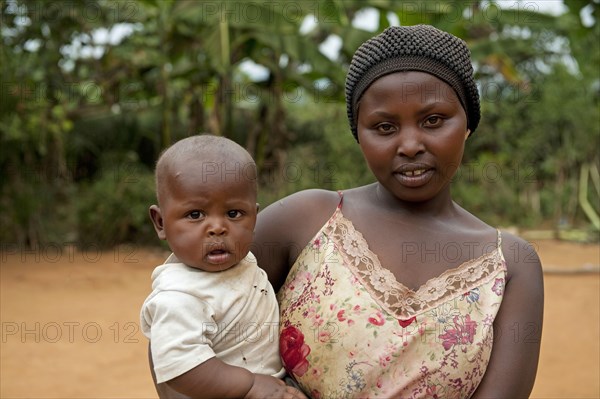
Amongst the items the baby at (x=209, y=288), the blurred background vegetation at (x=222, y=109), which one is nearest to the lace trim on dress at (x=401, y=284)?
the baby at (x=209, y=288)

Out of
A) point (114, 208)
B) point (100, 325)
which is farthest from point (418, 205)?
point (114, 208)

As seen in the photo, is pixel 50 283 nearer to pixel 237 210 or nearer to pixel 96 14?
pixel 96 14

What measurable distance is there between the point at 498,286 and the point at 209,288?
0.70 metres

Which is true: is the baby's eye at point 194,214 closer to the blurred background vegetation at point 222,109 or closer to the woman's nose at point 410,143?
the woman's nose at point 410,143

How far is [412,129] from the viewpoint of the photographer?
1.66 m

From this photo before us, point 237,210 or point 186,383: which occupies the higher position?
point 237,210

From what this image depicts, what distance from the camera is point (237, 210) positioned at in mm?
1692

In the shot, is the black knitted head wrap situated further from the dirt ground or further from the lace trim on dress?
the dirt ground

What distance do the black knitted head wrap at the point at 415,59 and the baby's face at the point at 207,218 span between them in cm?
39

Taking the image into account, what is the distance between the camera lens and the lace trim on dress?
168 cm

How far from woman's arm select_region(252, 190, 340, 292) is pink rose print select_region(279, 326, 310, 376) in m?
0.20

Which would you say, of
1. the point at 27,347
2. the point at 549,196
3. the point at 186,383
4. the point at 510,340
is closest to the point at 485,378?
the point at 510,340

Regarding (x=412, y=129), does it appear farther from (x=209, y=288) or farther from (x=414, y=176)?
(x=209, y=288)

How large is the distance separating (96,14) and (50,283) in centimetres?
336
